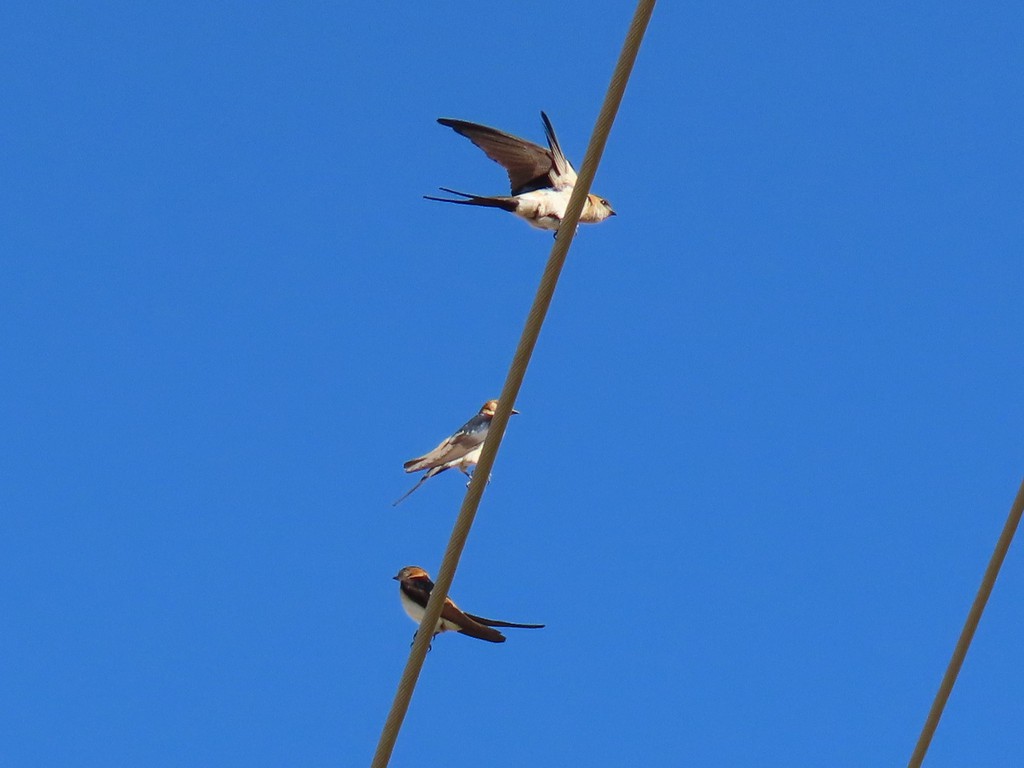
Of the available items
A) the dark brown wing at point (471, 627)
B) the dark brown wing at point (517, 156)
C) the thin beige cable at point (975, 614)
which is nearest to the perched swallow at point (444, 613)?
the dark brown wing at point (471, 627)

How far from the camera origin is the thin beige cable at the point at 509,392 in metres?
3.62

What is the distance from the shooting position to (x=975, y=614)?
4105mm

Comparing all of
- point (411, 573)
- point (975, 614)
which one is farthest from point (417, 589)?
point (975, 614)

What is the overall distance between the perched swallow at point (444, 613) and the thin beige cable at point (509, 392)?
543mm

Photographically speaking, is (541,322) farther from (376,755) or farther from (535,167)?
(535,167)

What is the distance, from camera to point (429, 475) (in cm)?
733

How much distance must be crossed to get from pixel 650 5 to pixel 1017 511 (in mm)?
1666

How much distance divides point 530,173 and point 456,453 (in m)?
1.40

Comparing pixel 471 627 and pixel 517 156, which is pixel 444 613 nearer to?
pixel 471 627

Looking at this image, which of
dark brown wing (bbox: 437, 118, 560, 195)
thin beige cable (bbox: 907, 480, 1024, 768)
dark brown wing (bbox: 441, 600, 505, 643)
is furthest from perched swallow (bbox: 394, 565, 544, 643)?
dark brown wing (bbox: 437, 118, 560, 195)

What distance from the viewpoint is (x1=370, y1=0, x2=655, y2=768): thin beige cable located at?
3615 millimetres

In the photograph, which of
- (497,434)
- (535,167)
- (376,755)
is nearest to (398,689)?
(376,755)

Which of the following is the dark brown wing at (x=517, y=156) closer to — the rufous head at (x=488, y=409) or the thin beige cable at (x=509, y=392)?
the rufous head at (x=488, y=409)

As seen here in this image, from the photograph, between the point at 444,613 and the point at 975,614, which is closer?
the point at 975,614
